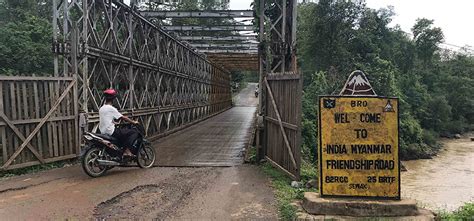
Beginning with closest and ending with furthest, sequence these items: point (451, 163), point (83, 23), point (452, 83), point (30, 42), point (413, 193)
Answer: point (83, 23) < point (413, 193) < point (30, 42) < point (451, 163) < point (452, 83)

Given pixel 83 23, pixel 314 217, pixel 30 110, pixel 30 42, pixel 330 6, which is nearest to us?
pixel 314 217

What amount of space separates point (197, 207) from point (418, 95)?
118ft

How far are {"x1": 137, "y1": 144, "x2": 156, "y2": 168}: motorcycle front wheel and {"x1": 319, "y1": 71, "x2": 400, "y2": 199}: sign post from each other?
4.42m

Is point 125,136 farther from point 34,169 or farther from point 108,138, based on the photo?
point 34,169

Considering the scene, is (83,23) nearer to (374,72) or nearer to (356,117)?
(356,117)

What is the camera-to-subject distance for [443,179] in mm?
20516

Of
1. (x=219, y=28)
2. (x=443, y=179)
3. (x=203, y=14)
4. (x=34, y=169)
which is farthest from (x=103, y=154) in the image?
(x=443, y=179)

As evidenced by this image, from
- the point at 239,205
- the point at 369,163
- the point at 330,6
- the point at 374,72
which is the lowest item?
the point at 239,205

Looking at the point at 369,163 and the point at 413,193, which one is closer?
the point at 369,163

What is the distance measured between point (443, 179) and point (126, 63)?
57.8 ft

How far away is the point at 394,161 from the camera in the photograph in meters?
5.60

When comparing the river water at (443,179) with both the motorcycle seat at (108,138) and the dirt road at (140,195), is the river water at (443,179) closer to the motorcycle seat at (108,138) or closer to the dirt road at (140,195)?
the dirt road at (140,195)

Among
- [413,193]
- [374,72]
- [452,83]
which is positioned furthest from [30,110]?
[452,83]

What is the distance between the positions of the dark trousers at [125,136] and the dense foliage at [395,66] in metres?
15.2
